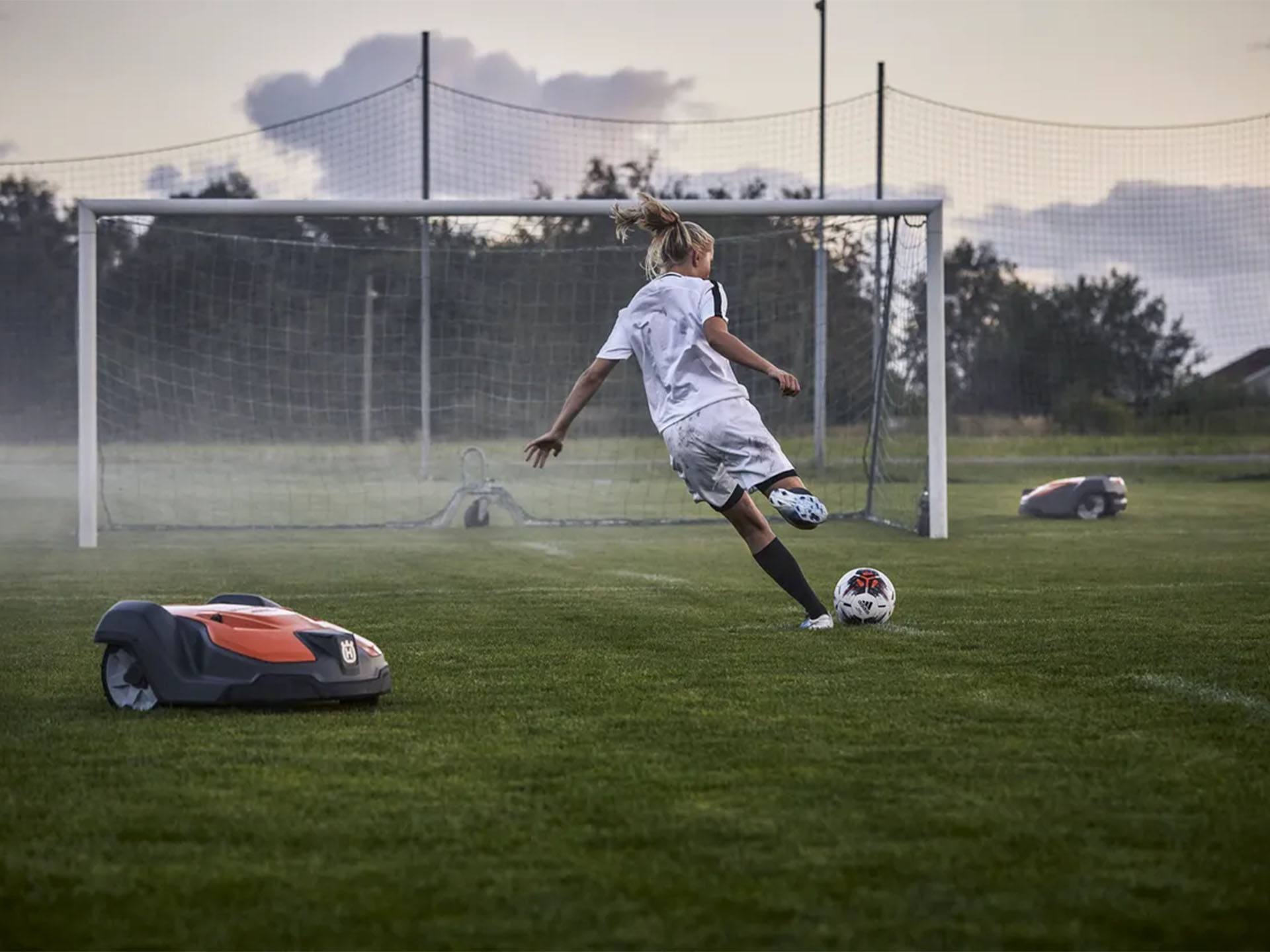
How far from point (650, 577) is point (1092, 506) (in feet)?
24.1

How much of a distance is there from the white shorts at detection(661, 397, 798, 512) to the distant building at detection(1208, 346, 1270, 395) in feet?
68.0

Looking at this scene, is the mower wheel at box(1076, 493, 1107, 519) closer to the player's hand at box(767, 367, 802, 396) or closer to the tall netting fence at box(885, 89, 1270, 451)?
the tall netting fence at box(885, 89, 1270, 451)

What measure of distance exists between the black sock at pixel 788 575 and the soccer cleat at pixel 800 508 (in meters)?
0.34

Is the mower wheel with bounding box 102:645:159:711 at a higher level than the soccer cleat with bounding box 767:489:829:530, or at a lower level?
lower

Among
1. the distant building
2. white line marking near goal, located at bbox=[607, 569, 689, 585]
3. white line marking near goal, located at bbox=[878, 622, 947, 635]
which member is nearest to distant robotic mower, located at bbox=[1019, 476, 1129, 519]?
white line marking near goal, located at bbox=[607, 569, 689, 585]

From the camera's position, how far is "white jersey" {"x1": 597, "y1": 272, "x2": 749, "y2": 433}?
7.68 m

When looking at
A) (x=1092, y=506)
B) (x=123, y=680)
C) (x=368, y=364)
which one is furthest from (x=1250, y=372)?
(x=123, y=680)

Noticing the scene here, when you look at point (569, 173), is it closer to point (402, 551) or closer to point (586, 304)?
point (586, 304)

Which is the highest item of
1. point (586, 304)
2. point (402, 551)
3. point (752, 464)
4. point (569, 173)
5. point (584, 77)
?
point (584, 77)

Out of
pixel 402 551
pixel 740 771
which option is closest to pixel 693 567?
pixel 402 551

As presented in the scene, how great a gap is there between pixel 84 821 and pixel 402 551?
9355 millimetres

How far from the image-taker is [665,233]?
790 centimetres

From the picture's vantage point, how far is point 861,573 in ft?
25.5

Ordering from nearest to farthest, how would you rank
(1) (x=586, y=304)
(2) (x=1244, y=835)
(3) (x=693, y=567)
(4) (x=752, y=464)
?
(2) (x=1244, y=835), (4) (x=752, y=464), (3) (x=693, y=567), (1) (x=586, y=304)
